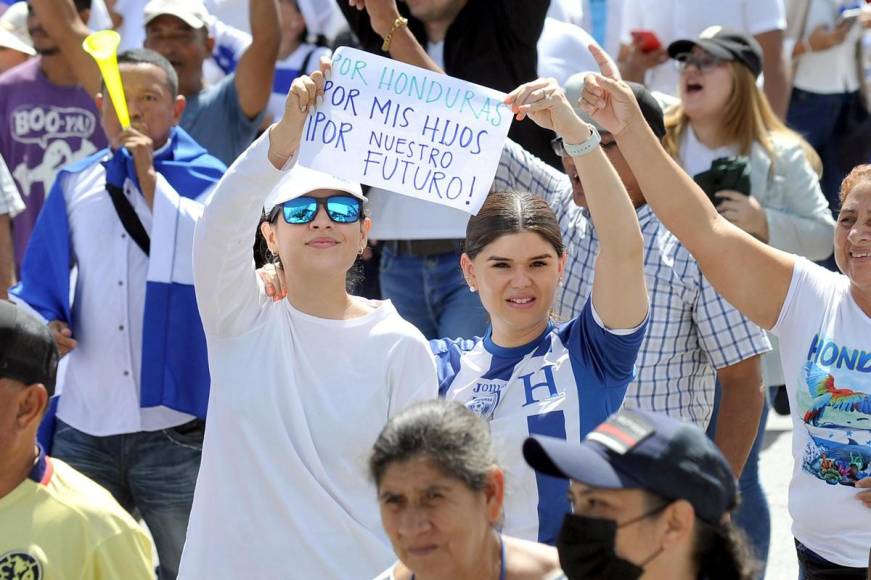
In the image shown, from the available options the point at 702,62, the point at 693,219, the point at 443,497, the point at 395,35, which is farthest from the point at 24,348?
the point at 702,62

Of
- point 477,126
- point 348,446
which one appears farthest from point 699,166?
point 348,446

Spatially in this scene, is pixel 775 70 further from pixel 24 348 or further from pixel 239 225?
pixel 24 348

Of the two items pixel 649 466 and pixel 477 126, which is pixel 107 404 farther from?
pixel 649 466

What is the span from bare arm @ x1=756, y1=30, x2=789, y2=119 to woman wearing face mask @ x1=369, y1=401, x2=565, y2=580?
190 inches

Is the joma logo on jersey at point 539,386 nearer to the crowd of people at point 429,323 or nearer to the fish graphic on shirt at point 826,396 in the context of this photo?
the crowd of people at point 429,323

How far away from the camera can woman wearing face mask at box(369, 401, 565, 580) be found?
3057mm

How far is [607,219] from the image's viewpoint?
13.0ft

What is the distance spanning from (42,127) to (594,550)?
4851 mm

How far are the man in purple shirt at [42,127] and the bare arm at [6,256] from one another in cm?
53

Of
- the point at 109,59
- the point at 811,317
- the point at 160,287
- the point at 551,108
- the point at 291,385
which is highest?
the point at 109,59

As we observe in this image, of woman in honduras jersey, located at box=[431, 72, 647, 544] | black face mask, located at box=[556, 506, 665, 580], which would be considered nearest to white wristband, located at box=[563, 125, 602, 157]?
woman in honduras jersey, located at box=[431, 72, 647, 544]

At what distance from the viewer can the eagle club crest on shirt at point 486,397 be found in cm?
412

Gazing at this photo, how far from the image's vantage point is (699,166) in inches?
252

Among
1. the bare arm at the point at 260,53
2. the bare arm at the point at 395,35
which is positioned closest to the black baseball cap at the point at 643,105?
the bare arm at the point at 395,35
